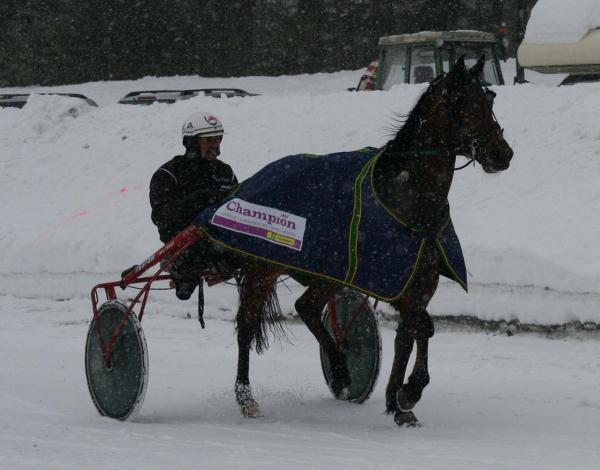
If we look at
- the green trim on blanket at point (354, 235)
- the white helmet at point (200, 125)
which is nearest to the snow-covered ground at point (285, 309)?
the green trim on blanket at point (354, 235)

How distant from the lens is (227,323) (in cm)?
1159

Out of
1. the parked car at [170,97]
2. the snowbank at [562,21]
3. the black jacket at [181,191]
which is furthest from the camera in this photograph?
the parked car at [170,97]

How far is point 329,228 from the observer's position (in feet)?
22.8

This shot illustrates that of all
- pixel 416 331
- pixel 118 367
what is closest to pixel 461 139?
pixel 416 331

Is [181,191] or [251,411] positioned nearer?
[251,411]

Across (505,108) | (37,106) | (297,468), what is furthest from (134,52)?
(297,468)

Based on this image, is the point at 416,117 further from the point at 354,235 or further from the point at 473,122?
the point at 354,235

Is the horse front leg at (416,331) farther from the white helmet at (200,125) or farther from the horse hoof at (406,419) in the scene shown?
the white helmet at (200,125)

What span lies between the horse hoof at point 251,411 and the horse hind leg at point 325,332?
710 millimetres

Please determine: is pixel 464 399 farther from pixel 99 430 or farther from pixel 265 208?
pixel 99 430

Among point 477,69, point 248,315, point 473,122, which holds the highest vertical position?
point 477,69

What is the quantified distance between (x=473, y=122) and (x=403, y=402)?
5.52 feet

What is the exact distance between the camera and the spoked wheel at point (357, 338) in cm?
804

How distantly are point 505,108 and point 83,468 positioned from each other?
10.1m
